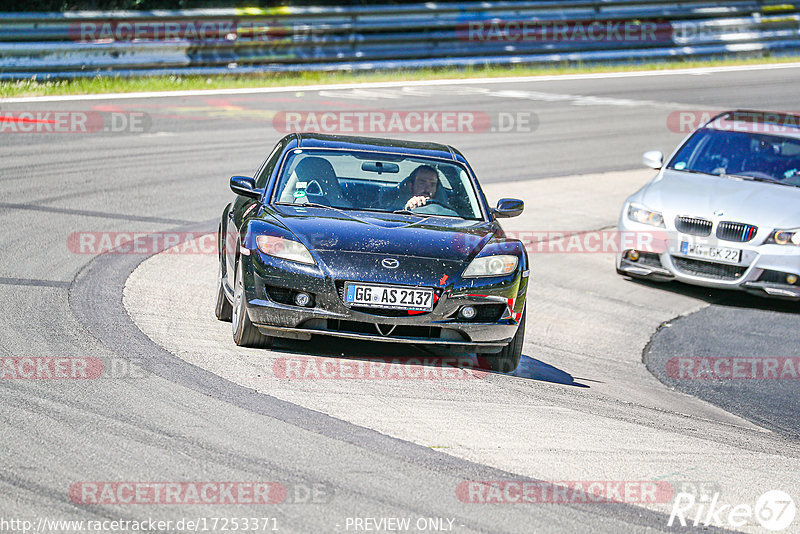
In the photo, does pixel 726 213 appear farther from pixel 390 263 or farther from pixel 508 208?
pixel 390 263

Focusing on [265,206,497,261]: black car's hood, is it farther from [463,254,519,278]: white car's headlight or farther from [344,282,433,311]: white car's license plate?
[344,282,433,311]: white car's license plate

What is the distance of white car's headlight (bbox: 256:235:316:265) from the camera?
7426 mm

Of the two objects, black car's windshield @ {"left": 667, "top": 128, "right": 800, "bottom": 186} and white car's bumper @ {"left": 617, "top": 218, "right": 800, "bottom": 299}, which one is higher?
black car's windshield @ {"left": 667, "top": 128, "right": 800, "bottom": 186}

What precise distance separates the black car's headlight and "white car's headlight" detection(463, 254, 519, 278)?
4.52 metres

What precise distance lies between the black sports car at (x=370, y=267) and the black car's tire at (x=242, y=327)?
1 centimetres

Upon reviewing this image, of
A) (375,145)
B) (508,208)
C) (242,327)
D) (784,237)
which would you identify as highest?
(375,145)

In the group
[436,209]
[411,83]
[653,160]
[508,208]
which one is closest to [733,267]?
[653,160]

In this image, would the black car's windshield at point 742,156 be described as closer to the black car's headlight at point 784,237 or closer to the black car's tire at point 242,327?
the black car's headlight at point 784,237

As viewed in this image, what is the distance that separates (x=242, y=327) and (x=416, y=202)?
5.44ft

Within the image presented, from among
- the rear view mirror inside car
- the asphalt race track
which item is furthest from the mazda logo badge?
the rear view mirror inside car

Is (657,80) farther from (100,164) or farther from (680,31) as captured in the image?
(100,164)

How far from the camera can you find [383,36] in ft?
79.2

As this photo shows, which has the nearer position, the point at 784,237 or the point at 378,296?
the point at 378,296

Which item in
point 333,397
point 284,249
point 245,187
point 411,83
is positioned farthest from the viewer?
point 411,83
